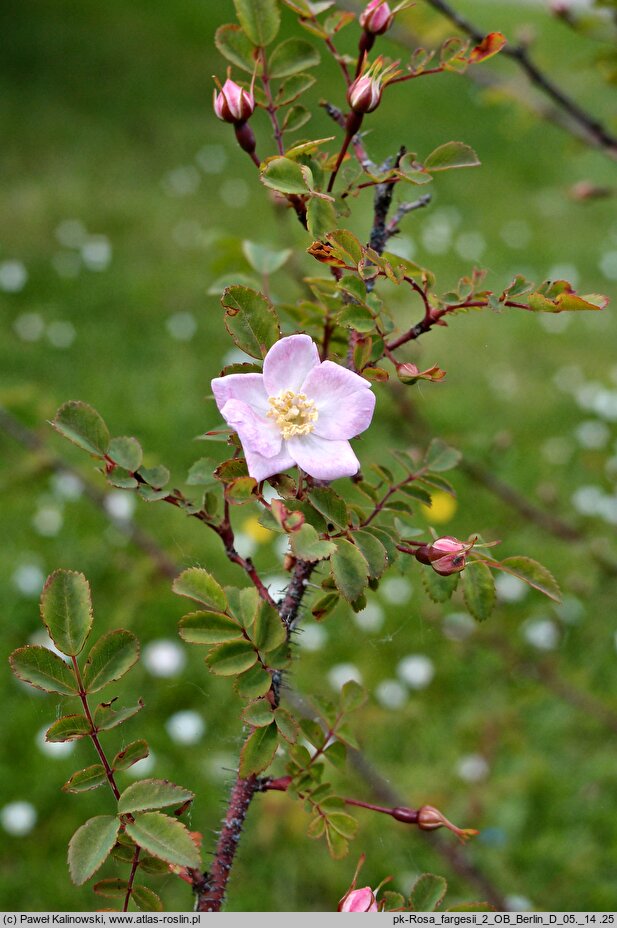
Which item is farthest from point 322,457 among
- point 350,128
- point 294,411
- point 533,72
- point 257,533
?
point 257,533

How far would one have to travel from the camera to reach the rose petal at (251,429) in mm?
550

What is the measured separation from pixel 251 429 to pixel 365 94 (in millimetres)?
243

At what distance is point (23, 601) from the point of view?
6.48 ft

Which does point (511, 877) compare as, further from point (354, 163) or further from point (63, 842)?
point (354, 163)

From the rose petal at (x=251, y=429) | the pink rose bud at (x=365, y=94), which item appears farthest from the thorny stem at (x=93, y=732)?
the pink rose bud at (x=365, y=94)

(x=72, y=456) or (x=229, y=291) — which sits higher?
(x=229, y=291)

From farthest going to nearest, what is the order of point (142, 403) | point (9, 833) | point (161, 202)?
1. point (161, 202)
2. point (142, 403)
3. point (9, 833)

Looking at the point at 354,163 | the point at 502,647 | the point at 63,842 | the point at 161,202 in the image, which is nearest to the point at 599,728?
the point at 502,647

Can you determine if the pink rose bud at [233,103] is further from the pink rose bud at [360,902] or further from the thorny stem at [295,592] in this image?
the pink rose bud at [360,902]

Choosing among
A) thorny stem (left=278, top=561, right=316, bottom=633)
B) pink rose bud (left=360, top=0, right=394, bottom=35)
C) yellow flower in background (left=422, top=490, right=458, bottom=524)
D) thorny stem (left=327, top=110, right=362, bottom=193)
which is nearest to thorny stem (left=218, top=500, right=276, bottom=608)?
thorny stem (left=278, top=561, right=316, bottom=633)

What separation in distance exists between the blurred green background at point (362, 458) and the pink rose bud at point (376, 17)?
0.63ft

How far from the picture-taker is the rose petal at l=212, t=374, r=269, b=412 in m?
0.59

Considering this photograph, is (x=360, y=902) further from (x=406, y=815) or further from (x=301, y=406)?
(x=301, y=406)

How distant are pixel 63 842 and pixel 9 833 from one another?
10 centimetres
